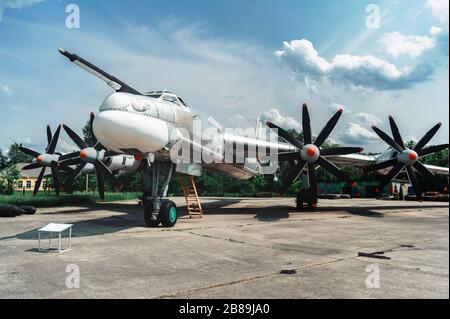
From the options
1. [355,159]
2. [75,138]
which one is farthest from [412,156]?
[75,138]

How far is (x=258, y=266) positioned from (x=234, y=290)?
1737mm

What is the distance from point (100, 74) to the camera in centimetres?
1412

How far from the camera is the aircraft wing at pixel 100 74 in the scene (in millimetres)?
13188

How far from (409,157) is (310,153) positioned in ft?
23.3

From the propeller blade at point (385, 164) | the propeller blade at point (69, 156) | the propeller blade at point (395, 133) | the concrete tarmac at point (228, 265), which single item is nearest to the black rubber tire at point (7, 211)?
the propeller blade at point (69, 156)

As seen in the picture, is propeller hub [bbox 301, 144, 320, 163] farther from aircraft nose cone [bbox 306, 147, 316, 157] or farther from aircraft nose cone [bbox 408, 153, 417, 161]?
aircraft nose cone [bbox 408, 153, 417, 161]

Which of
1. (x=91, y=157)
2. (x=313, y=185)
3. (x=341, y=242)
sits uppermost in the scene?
(x=91, y=157)

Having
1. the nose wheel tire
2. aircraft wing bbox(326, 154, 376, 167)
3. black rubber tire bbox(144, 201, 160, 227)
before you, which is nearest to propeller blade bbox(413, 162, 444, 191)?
aircraft wing bbox(326, 154, 376, 167)

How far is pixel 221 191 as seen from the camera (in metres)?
63.0

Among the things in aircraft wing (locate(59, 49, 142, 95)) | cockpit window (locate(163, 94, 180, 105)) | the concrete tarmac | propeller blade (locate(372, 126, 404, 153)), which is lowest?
the concrete tarmac

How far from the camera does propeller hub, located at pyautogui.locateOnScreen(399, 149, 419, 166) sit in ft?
67.9

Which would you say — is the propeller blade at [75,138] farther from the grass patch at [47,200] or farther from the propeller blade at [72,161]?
the grass patch at [47,200]
